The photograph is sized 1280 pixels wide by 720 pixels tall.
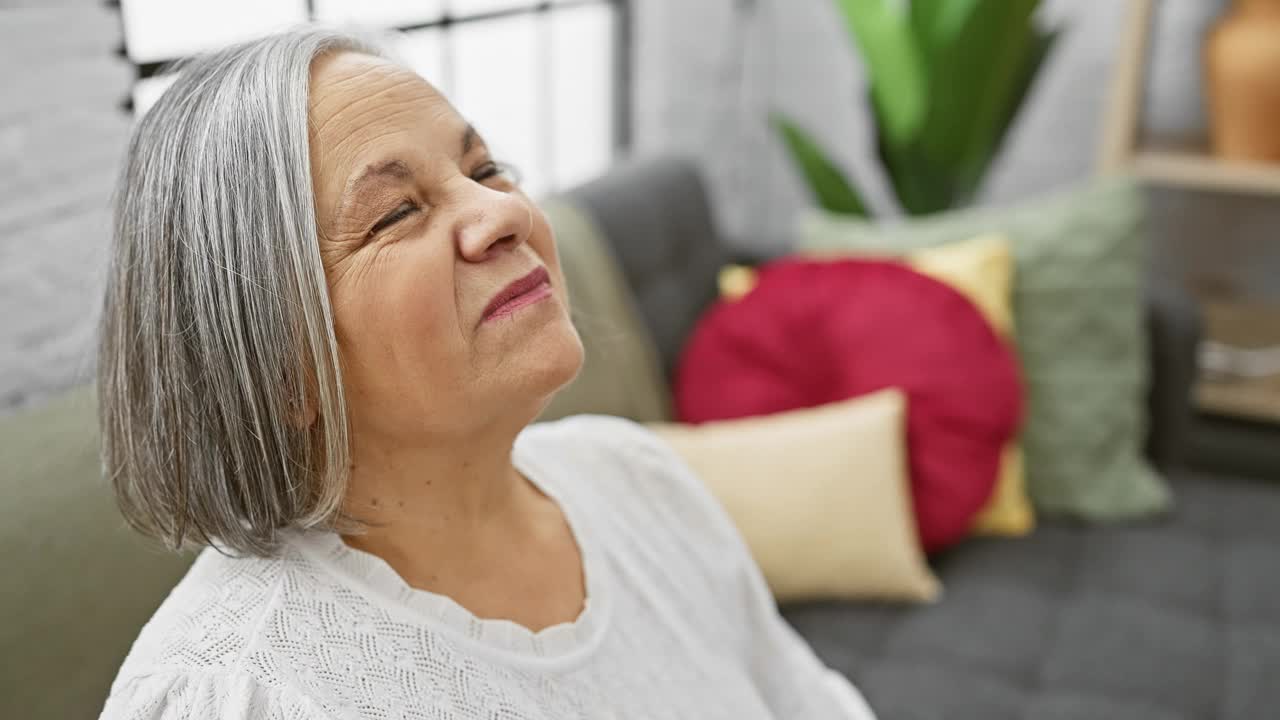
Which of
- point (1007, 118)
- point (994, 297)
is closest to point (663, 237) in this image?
point (994, 297)

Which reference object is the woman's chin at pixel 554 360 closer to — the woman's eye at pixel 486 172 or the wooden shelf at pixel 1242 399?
the woman's eye at pixel 486 172

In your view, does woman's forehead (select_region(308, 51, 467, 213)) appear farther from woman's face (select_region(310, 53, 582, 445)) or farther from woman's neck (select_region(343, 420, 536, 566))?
woman's neck (select_region(343, 420, 536, 566))

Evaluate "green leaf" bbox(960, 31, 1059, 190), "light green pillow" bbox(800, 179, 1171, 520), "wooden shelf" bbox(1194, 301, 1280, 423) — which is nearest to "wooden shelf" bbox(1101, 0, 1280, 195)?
"green leaf" bbox(960, 31, 1059, 190)

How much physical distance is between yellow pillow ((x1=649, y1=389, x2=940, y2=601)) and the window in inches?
26.7

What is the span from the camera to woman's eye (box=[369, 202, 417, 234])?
2.74ft

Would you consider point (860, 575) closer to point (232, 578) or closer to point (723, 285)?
point (723, 285)

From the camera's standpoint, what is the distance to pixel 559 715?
91cm

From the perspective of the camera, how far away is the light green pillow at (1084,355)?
85.0 inches

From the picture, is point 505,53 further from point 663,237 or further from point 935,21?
point 935,21

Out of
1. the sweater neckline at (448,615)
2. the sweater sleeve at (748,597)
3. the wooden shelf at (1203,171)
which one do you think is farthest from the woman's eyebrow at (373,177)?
the wooden shelf at (1203,171)

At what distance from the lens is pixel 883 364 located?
202 centimetres

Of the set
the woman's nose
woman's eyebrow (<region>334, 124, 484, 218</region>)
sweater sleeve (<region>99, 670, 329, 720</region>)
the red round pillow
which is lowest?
the red round pillow

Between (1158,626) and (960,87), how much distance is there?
1385 millimetres

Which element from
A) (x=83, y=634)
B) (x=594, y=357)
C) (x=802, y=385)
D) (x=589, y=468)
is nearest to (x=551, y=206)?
(x=594, y=357)
